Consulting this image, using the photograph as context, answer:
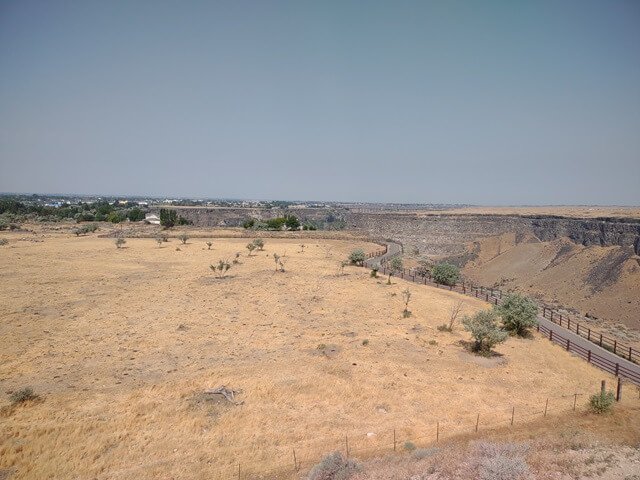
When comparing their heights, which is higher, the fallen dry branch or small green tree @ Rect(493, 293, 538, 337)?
small green tree @ Rect(493, 293, 538, 337)

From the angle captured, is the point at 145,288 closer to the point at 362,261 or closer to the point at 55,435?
the point at 55,435

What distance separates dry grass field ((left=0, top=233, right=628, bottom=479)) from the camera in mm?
12305

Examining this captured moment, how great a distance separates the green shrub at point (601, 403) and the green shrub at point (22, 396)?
852 inches

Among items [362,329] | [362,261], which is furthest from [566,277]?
[362,329]

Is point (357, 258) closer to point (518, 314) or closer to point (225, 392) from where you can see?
point (518, 314)

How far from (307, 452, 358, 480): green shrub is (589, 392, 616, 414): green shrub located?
10.4 m

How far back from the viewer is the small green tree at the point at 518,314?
2466 cm

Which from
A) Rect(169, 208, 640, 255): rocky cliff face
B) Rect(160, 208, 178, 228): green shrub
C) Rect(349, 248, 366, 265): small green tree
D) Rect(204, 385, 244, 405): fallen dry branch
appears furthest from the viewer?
Rect(160, 208, 178, 228): green shrub

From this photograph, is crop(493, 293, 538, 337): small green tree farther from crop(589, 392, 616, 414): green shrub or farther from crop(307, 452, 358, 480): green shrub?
crop(307, 452, 358, 480): green shrub

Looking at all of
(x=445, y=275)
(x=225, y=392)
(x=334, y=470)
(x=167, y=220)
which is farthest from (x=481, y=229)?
(x=334, y=470)

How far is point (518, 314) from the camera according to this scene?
24797 millimetres

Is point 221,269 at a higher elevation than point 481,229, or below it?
below

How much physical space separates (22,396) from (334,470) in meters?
12.7

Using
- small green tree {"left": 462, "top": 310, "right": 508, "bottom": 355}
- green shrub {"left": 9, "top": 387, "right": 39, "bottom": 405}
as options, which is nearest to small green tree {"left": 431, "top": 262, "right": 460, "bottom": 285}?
small green tree {"left": 462, "top": 310, "right": 508, "bottom": 355}
